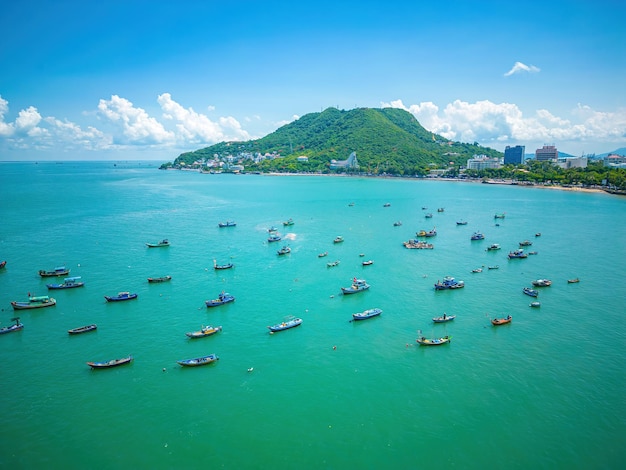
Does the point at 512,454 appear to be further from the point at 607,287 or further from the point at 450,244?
the point at 450,244

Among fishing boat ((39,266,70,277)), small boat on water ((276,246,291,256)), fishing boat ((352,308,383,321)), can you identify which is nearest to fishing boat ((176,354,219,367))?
fishing boat ((352,308,383,321))

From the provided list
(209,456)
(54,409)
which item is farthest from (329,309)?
(54,409)

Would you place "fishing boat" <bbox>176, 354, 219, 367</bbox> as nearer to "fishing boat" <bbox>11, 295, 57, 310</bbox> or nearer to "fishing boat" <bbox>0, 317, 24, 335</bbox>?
"fishing boat" <bbox>0, 317, 24, 335</bbox>

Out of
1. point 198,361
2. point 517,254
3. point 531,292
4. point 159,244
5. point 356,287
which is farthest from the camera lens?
point 159,244

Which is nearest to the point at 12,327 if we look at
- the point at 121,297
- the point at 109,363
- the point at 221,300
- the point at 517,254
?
the point at 121,297

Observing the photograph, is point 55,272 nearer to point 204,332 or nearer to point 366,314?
point 204,332

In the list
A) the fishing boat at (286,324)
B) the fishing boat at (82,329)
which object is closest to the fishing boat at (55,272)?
the fishing boat at (82,329)
